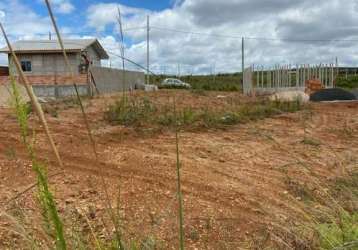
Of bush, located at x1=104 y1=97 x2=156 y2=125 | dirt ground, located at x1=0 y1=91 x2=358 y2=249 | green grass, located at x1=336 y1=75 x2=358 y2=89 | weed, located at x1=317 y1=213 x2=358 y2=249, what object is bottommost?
dirt ground, located at x1=0 y1=91 x2=358 y2=249

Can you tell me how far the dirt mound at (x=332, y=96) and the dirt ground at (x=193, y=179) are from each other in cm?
909

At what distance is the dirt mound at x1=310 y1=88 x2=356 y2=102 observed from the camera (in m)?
16.9

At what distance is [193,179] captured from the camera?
464cm

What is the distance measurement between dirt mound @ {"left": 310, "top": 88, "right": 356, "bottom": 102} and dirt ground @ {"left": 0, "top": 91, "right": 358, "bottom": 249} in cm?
909

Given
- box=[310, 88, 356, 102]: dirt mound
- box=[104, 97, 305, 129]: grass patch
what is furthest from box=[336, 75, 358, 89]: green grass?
box=[104, 97, 305, 129]: grass patch

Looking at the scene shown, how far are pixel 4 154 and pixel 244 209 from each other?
9.53 ft

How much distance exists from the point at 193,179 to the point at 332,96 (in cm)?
1363

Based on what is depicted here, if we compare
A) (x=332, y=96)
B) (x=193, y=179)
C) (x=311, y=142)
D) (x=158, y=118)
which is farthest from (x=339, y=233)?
(x=332, y=96)

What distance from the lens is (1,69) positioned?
29328mm

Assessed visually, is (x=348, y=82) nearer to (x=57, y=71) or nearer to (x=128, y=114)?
(x=57, y=71)

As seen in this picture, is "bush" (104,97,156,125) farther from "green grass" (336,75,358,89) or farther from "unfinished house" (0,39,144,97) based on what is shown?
"green grass" (336,75,358,89)

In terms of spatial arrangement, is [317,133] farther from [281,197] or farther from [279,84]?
[279,84]

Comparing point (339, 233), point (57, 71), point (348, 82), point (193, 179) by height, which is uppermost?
point (57, 71)

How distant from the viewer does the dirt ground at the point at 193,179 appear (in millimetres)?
3041
